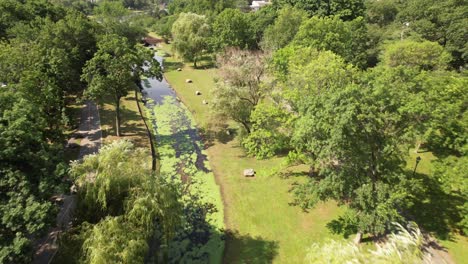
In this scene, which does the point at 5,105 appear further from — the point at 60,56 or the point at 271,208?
the point at 271,208

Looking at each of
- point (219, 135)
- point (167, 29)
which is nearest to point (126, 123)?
point (219, 135)

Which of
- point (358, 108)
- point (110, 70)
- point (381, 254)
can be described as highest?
point (358, 108)

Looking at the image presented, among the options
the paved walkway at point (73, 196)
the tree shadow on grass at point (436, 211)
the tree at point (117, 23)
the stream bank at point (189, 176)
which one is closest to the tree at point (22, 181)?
the paved walkway at point (73, 196)

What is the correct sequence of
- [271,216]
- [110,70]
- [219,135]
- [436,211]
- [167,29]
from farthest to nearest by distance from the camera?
[167,29], [219,135], [110,70], [271,216], [436,211]

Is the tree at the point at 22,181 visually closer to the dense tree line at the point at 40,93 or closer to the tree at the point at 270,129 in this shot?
the dense tree line at the point at 40,93

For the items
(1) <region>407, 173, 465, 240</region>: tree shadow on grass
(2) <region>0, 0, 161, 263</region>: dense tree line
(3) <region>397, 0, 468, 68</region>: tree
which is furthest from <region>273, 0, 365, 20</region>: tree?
(1) <region>407, 173, 465, 240</region>: tree shadow on grass

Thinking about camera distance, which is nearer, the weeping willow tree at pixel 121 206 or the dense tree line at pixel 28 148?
the dense tree line at pixel 28 148

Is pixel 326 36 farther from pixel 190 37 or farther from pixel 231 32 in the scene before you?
pixel 190 37
